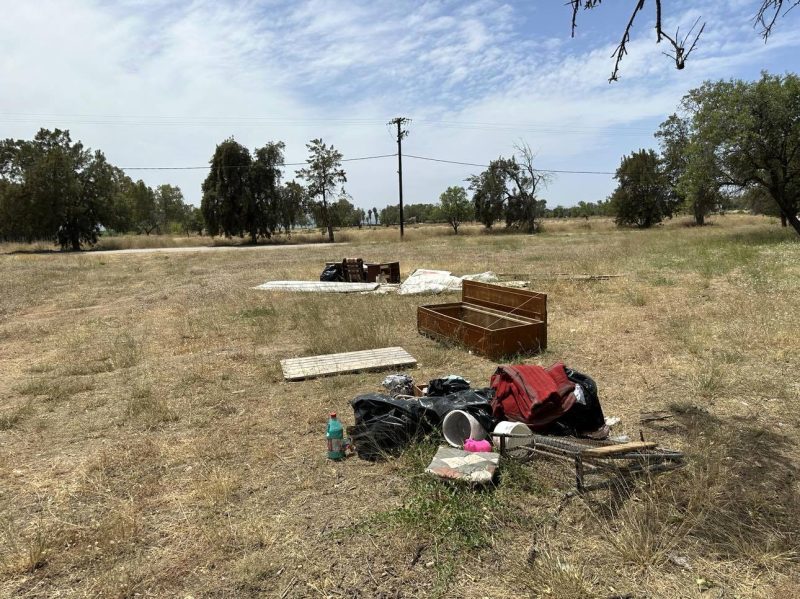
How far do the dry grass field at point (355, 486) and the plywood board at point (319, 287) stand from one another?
5052mm

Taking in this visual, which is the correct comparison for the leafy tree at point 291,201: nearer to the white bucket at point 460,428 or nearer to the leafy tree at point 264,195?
the leafy tree at point 264,195

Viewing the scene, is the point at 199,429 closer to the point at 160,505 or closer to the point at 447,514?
the point at 160,505

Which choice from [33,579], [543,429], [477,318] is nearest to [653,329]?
[477,318]

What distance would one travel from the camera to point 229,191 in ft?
146

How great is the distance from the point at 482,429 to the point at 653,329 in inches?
194

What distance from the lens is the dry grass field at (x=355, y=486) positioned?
2.52 m

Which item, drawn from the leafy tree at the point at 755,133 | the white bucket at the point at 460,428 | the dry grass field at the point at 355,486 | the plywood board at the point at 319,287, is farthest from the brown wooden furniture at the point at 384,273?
the leafy tree at the point at 755,133

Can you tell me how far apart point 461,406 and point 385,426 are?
0.64 metres

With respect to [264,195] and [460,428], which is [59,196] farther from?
[460,428]

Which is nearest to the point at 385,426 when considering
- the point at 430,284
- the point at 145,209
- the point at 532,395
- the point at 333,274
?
the point at 532,395

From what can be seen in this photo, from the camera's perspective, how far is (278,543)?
2.79m

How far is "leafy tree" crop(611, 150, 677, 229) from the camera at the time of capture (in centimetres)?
4791

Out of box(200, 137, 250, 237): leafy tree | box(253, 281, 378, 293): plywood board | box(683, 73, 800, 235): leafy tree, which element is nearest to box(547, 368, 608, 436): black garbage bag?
box(253, 281, 378, 293): plywood board

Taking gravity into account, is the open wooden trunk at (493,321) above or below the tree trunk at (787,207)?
below
